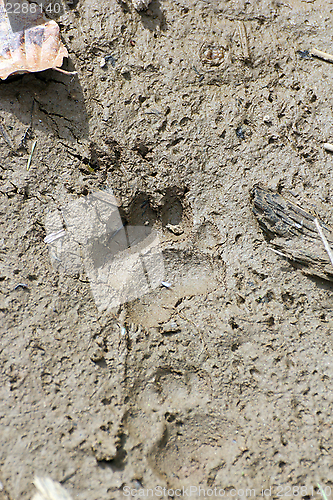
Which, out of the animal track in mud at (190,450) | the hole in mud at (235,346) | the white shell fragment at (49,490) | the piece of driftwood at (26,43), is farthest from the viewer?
the piece of driftwood at (26,43)

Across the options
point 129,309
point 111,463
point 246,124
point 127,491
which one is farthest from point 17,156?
point 127,491

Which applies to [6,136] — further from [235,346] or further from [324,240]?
[324,240]

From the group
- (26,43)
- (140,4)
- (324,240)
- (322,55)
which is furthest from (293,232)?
(26,43)

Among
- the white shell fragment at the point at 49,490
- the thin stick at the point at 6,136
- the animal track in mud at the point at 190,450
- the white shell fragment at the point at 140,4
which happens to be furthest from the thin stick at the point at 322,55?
the white shell fragment at the point at 49,490

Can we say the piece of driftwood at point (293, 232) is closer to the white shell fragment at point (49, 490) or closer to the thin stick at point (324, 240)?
the thin stick at point (324, 240)

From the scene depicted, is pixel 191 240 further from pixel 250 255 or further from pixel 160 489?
pixel 160 489

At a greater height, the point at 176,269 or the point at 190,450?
the point at 176,269
